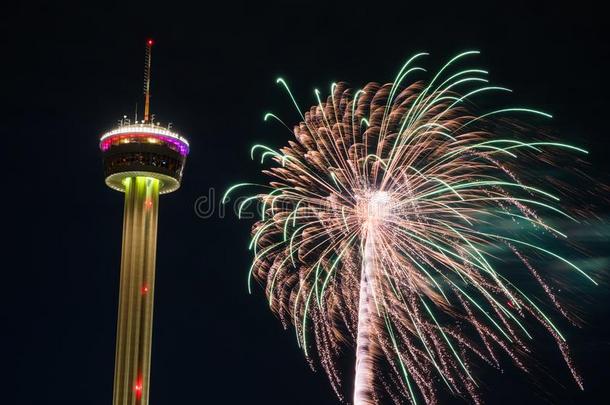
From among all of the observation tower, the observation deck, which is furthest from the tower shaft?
the observation deck

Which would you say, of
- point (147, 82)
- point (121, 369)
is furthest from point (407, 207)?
point (147, 82)

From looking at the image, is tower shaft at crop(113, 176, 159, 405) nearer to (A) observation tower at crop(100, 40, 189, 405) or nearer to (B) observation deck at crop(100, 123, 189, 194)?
(A) observation tower at crop(100, 40, 189, 405)

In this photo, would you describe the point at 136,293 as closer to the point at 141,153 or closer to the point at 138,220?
the point at 138,220

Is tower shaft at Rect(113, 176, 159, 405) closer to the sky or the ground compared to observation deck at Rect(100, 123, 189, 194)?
closer to the ground

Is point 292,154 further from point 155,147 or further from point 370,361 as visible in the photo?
point 155,147

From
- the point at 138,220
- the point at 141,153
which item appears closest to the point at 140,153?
the point at 141,153

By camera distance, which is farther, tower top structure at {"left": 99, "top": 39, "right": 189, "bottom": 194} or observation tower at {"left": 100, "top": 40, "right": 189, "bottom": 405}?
tower top structure at {"left": 99, "top": 39, "right": 189, "bottom": 194}

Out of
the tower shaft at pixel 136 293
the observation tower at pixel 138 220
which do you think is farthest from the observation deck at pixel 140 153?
the tower shaft at pixel 136 293
